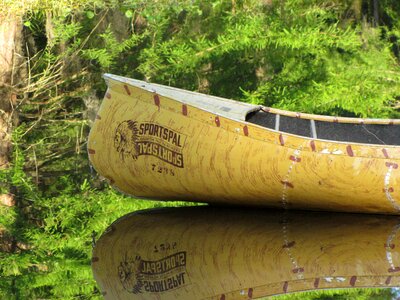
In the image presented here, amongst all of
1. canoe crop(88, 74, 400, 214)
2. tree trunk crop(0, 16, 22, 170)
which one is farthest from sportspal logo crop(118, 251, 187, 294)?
tree trunk crop(0, 16, 22, 170)

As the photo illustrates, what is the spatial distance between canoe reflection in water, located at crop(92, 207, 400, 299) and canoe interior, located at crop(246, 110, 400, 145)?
40.7 inches

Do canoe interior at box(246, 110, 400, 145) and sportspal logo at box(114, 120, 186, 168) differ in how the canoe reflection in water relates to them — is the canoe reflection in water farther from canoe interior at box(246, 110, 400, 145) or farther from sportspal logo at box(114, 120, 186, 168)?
canoe interior at box(246, 110, 400, 145)

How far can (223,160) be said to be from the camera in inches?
223

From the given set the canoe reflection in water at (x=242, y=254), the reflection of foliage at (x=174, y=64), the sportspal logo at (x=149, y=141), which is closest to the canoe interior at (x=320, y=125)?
the sportspal logo at (x=149, y=141)

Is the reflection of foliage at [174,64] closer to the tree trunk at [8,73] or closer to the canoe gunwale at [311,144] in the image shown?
the tree trunk at [8,73]

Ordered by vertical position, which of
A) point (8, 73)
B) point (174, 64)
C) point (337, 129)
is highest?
point (8, 73)

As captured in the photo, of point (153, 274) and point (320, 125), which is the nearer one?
point (153, 274)

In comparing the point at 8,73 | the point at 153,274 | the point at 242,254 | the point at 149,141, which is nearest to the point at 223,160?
the point at 149,141

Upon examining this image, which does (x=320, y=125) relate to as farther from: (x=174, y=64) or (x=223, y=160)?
(x=174, y=64)

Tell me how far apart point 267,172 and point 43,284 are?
1.47m

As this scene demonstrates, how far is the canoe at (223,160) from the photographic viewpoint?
17.9 ft

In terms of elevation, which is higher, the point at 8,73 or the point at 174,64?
the point at 8,73

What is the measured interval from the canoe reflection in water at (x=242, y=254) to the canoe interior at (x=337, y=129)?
103cm

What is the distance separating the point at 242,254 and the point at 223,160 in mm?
1074
